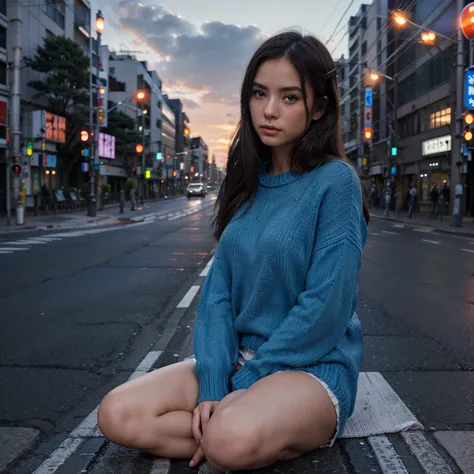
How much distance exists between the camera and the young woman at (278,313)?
2.21 meters

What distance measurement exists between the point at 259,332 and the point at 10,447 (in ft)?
4.70

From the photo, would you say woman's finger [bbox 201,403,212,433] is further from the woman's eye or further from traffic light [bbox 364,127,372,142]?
traffic light [bbox 364,127,372,142]

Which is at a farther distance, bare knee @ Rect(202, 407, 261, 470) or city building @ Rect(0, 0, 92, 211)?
city building @ Rect(0, 0, 92, 211)

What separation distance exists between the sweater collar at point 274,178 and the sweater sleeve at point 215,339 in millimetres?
409

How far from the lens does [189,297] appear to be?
25.5 feet

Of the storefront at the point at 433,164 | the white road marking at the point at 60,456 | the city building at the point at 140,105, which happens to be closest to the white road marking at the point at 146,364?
the white road marking at the point at 60,456

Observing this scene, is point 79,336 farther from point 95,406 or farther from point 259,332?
point 259,332

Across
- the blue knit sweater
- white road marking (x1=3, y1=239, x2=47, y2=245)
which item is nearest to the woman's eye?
the blue knit sweater

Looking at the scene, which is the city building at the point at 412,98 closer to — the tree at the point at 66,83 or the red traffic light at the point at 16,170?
the red traffic light at the point at 16,170

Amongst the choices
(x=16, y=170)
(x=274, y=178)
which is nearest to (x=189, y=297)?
(x=274, y=178)

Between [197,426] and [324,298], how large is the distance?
0.72 m

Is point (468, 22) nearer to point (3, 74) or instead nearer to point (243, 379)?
point (243, 379)

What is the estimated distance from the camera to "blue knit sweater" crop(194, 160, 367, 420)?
2.33 meters

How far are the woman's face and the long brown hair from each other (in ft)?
0.09
